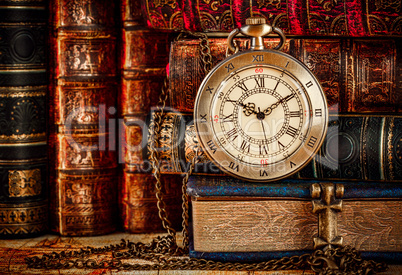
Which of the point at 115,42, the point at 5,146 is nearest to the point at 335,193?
the point at 115,42

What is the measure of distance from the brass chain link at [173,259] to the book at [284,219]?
4 cm

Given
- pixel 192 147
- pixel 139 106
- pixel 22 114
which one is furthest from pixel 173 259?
pixel 22 114

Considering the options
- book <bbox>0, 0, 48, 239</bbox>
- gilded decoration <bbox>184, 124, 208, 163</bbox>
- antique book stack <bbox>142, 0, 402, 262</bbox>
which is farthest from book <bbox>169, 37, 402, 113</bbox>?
book <bbox>0, 0, 48, 239</bbox>

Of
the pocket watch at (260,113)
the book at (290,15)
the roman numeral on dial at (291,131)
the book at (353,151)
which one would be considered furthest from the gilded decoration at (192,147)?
the book at (290,15)

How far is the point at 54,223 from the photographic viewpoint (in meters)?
2.10

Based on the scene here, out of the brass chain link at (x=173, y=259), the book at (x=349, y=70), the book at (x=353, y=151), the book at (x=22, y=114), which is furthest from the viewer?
the book at (x=22, y=114)

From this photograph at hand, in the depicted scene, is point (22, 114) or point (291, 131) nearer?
point (291, 131)

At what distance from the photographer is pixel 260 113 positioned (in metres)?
1.66

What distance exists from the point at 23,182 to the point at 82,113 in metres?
0.35

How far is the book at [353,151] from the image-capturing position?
168cm

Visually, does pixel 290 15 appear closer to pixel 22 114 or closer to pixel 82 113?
pixel 82 113

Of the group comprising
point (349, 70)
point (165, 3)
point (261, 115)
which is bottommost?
point (261, 115)

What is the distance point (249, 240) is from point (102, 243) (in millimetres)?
611

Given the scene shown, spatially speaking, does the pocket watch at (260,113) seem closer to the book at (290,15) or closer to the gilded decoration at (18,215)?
the book at (290,15)
